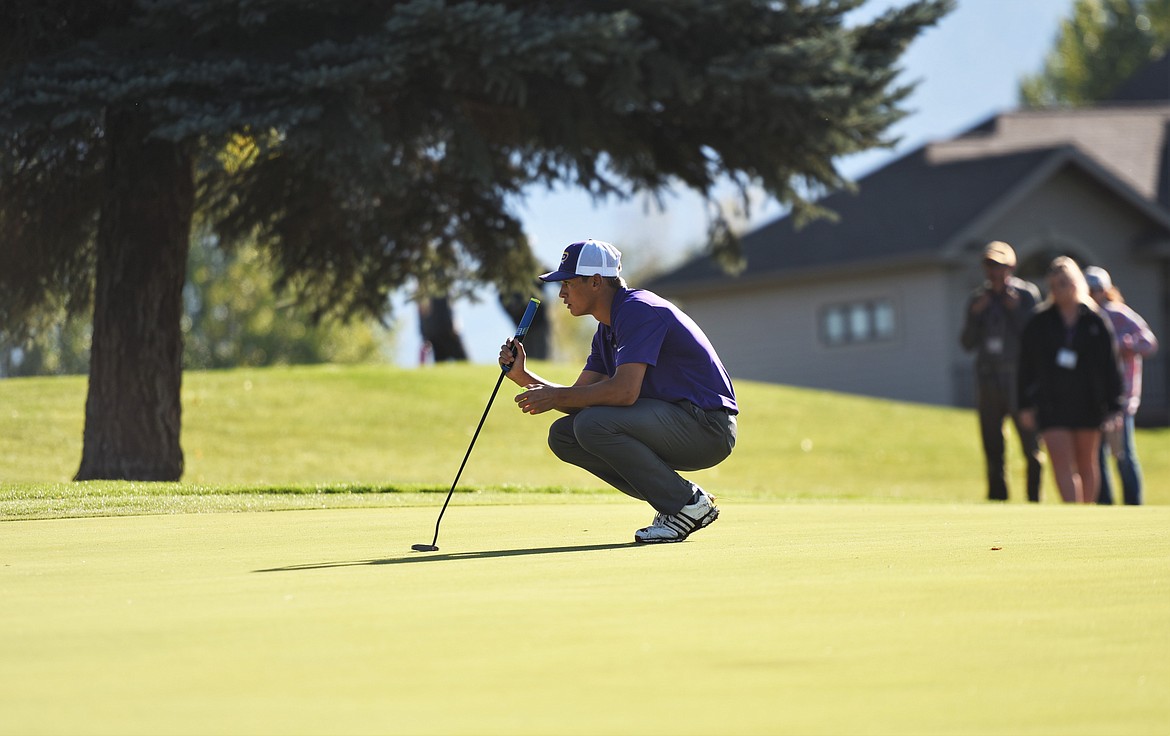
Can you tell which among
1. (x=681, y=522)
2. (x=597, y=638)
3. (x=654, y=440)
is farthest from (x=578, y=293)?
(x=597, y=638)

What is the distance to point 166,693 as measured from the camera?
3357mm

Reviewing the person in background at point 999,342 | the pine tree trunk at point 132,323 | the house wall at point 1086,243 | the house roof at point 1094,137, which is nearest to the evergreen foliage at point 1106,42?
the house roof at point 1094,137

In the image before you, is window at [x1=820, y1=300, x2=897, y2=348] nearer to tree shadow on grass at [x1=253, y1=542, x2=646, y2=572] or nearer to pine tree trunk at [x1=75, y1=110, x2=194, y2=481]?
pine tree trunk at [x1=75, y1=110, x2=194, y2=481]

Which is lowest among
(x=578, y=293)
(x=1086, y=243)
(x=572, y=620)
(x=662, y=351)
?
(x=572, y=620)

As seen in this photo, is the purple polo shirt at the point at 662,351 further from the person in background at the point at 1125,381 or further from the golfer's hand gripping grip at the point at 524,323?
the person in background at the point at 1125,381

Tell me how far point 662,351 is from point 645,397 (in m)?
0.23

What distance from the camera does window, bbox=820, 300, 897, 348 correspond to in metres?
35.5

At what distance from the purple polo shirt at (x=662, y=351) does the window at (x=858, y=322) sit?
28.4m

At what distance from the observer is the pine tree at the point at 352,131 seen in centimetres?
1241

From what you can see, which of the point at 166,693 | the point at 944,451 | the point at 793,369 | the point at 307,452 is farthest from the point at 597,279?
the point at 793,369

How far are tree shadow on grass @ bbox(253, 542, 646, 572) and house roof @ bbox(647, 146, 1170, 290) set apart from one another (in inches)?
1078

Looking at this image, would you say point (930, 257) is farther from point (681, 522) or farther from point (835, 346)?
point (681, 522)

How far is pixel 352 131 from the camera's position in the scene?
12.5 m

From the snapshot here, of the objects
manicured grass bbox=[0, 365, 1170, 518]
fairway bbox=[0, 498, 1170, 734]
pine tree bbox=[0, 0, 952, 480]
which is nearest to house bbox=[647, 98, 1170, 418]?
manicured grass bbox=[0, 365, 1170, 518]
